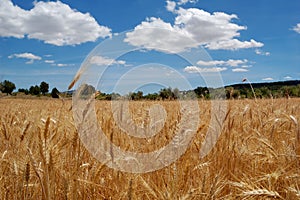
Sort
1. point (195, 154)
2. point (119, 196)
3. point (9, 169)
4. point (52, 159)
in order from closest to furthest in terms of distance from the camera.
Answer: point (52, 159) < point (119, 196) < point (9, 169) < point (195, 154)

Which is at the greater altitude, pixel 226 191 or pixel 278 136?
pixel 278 136

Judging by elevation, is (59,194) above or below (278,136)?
below

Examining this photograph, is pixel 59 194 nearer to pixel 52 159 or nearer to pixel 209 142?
pixel 52 159

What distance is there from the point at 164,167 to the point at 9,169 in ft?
2.53

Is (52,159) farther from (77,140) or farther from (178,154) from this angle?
(178,154)

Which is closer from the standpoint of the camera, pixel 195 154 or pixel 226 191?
pixel 226 191

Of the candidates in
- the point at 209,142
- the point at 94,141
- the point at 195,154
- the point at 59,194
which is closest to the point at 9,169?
the point at 59,194

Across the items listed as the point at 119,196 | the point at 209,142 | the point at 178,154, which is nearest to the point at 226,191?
the point at 178,154

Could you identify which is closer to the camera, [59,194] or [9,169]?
[59,194]

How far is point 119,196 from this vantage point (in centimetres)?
124

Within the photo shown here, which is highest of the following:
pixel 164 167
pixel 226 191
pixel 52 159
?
pixel 52 159

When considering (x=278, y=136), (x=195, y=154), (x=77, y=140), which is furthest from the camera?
(x=278, y=136)

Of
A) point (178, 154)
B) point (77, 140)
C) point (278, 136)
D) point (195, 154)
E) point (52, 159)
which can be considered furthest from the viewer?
point (278, 136)

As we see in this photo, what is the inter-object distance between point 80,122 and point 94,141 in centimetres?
48
